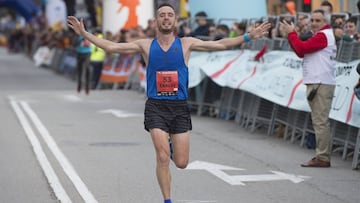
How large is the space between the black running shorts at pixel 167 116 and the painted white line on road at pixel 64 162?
1.22 metres

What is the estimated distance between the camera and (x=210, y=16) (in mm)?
23500

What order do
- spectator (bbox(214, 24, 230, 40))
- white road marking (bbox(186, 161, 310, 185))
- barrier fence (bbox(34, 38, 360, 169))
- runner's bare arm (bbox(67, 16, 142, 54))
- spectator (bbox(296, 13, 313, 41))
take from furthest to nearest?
spectator (bbox(214, 24, 230, 40)), spectator (bbox(296, 13, 313, 41)), barrier fence (bbox(34, 38, 360, 169)), white road marking (bbox(186, 161, 310, 185)), runner's bare arm (bbox(67, 16, 142, 54))

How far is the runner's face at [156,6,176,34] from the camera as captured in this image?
8766mm

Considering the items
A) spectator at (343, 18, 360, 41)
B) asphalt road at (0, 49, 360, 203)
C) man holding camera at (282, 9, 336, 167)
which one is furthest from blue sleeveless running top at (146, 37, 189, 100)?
spectator at (343, 18, 360, 41)

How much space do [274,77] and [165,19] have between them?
284 inches

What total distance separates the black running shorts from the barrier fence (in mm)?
3985

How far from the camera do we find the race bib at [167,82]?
8820 millimetres

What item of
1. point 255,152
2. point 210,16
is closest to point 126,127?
point 255,152

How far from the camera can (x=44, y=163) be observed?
1241 cm

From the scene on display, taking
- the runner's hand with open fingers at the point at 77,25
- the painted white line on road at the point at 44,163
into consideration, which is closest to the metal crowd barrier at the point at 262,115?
the painted white line on road at the point at 44,163

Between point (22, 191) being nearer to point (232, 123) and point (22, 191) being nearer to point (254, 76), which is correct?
point (254, 76)

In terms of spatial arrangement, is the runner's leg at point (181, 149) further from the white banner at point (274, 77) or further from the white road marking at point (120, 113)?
the white road marking at point (120, 113)

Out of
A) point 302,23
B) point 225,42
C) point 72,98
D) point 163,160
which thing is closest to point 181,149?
point 163,160

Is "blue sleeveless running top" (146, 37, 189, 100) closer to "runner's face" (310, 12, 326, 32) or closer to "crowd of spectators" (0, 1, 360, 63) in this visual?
"crowd of spectators" (0, 1, 360, 63)
